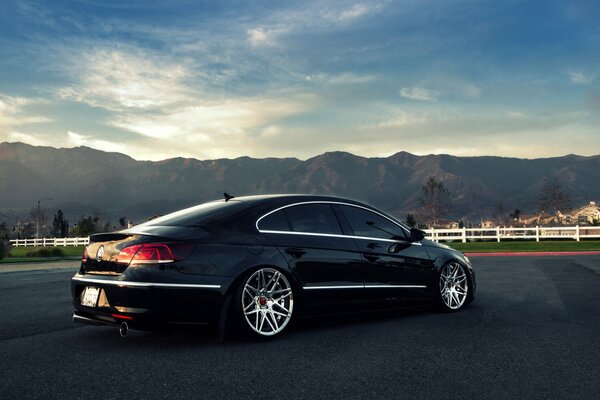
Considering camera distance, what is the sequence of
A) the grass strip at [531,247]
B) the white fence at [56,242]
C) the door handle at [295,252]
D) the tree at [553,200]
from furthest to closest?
1. the tree at [553,200]
2. the white fence at [56,242]
3. the grass strip at [531,247]
4. the door handle at [295,252]

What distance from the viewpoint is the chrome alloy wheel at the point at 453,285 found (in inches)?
337

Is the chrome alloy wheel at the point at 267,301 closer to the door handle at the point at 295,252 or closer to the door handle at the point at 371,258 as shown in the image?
the door handle at the point at 295,252

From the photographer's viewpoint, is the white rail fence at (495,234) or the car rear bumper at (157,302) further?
the white rail fence at (495,234)

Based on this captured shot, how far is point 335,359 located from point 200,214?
2236mm

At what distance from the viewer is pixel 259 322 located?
6492 millimetres

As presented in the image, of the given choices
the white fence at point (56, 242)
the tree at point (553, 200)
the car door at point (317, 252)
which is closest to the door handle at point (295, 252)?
the car door at point (317, 252)

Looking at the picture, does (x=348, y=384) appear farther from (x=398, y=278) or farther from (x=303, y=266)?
(x=398, y=278)

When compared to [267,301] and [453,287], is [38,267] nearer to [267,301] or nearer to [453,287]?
[453,287]

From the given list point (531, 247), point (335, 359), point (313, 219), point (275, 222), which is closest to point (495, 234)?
point (531, 247)

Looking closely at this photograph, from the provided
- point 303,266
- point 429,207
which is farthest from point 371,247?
point 429,207

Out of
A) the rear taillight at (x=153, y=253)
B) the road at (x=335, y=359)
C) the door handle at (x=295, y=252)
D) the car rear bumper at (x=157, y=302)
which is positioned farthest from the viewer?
the door handle at (x=295, y=252)

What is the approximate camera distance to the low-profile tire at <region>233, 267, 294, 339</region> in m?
6.36

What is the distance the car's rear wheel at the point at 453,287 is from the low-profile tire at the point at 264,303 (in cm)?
259

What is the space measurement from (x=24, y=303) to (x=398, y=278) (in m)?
6.26
